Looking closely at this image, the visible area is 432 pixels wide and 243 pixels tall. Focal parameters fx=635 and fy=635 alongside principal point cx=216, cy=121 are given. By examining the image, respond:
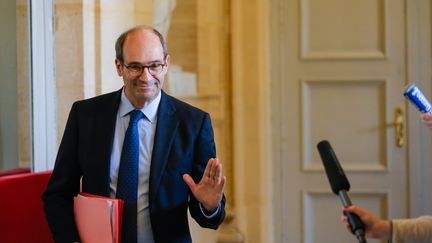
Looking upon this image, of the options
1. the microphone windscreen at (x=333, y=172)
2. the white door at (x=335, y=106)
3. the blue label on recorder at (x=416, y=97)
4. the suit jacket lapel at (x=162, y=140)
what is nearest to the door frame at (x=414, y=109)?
the white door at (x=335, y=106)

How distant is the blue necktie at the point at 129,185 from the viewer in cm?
176

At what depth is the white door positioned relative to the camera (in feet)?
11.5

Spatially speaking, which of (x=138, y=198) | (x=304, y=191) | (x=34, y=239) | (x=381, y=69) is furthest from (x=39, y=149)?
(x=381, y=69)

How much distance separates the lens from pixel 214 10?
3305mm

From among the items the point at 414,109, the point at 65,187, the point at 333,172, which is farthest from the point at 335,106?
the point at 333,172

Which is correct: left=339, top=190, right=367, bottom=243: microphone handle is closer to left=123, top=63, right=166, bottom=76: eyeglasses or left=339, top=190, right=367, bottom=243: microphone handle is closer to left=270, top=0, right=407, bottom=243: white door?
left=123, top=63, right=166, bottom=76: eyeglasses

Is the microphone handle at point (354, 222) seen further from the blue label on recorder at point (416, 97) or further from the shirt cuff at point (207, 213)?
the shirt cuff at point (207, 213)

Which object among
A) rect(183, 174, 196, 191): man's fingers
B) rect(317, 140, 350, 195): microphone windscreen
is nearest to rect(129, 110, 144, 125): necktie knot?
rect(183, 174, 196, 191): man's fingers

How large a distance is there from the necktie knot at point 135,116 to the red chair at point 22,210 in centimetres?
58

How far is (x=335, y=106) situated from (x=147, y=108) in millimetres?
1909

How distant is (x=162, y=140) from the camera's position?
5.94ft

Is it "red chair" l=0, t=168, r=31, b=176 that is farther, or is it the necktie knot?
"red chair" l=0, t=168, r=31, b=176

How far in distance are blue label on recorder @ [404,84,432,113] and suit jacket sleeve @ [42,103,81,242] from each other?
0.94 meters

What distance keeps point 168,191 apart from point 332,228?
1.99 m
